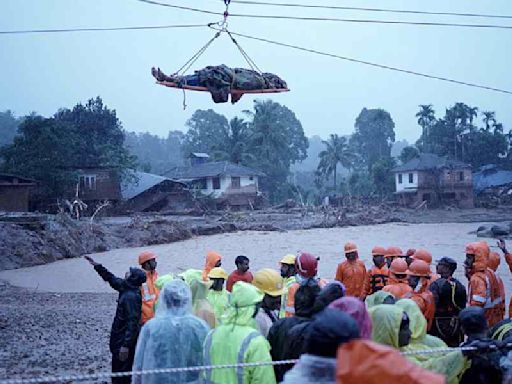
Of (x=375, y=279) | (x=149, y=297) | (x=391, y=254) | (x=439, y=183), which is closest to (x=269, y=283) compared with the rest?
(x=149, y=297)

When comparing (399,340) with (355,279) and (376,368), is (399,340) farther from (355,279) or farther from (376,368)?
(355,279)

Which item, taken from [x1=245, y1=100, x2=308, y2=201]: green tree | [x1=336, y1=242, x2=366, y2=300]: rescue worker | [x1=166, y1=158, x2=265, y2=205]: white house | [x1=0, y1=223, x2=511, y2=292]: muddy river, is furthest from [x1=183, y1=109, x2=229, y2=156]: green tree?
[x1=336, y1=242, x2=366, y2=300]: rescue worker

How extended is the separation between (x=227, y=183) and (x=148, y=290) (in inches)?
1842

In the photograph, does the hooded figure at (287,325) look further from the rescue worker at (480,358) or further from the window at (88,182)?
the window at (88,182)

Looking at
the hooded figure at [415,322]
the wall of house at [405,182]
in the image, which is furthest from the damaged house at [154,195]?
the hooded figure at [415,322]

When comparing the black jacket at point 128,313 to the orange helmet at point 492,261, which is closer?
the black jacket at point 128,313

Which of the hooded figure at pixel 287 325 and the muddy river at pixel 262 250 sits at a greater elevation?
the hooded figure at pixel 287 325

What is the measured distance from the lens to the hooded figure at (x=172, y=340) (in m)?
4.13

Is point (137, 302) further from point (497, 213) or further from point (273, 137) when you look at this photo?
point (273, 137)

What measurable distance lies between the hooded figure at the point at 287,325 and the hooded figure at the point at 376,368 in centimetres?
187

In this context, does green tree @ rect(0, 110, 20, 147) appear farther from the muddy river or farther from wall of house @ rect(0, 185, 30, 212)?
the muddy river

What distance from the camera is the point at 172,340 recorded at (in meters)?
4.16

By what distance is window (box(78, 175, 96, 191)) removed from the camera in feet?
141

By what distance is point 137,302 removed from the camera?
5488 millimetres
